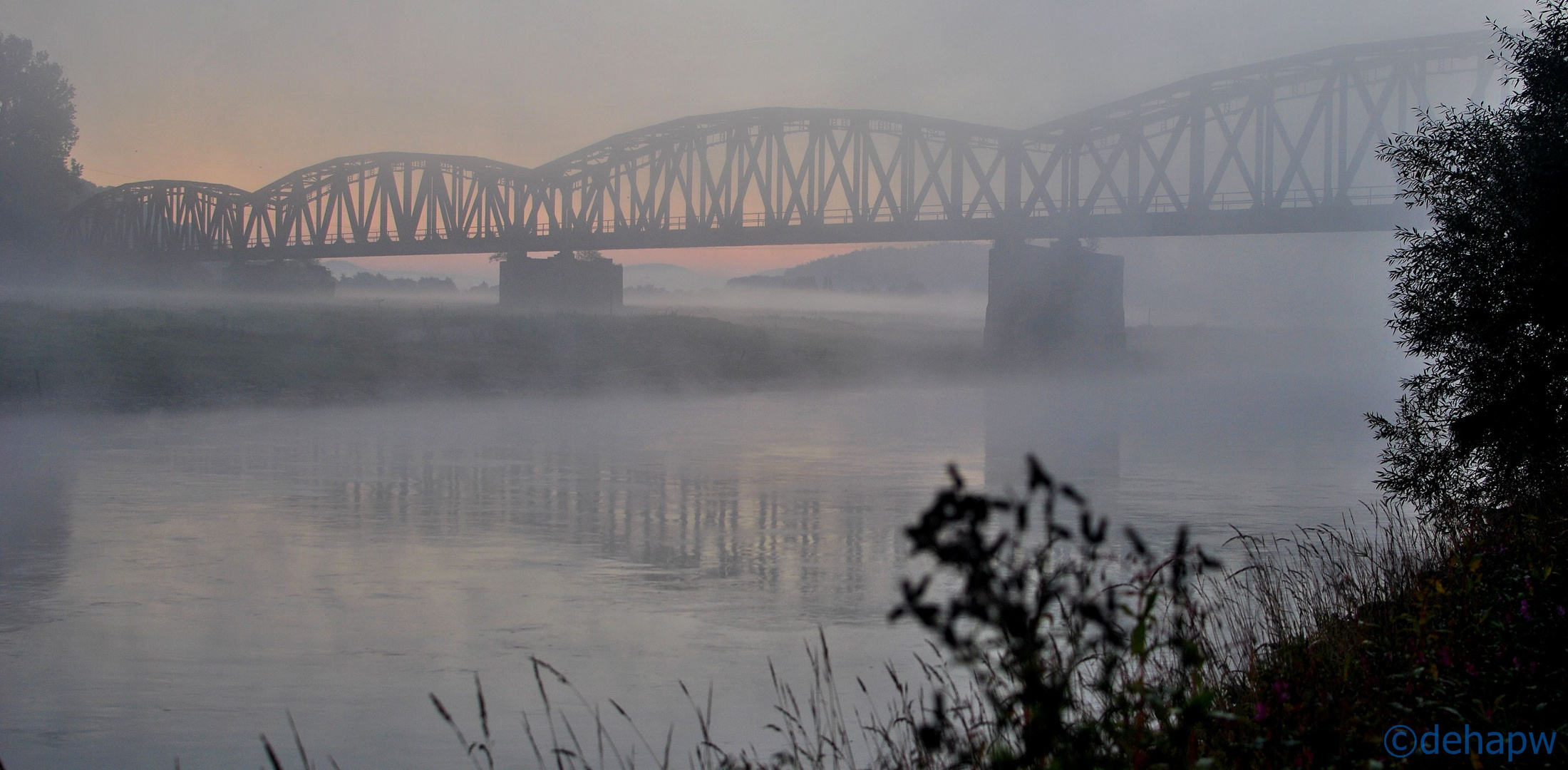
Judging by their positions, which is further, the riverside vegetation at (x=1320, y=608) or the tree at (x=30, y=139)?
the tree at (x=30, y=139)

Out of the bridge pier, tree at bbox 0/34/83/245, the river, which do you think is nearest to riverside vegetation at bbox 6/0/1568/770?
the river

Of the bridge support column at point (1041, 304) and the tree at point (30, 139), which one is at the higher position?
the tree at point (30, 139)

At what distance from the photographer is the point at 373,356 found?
211 ft

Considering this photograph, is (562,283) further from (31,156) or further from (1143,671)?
(1143,671)

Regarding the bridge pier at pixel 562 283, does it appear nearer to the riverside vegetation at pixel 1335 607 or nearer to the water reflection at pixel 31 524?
the water reflection at pixel 31 524

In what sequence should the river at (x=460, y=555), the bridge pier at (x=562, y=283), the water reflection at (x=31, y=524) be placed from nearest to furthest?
1. the river at (x=460, y=555)
2. the water reflection at (x=31, y=524)
3. the bridge pier at (x=562, y=283)

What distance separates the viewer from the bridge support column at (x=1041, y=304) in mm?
87750

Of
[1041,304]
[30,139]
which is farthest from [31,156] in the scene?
[1041,304]

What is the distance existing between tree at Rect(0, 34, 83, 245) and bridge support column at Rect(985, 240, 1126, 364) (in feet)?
268

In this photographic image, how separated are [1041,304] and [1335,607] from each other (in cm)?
7892

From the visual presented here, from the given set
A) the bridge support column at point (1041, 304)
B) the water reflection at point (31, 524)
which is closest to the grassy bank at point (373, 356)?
the bridge support column at point (1041, 304)

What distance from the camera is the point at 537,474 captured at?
2897 centimetres

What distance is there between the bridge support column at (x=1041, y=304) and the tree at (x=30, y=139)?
81.8 m

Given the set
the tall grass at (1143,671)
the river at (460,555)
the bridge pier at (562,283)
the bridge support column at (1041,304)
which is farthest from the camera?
the bridge pier at (562,283)
